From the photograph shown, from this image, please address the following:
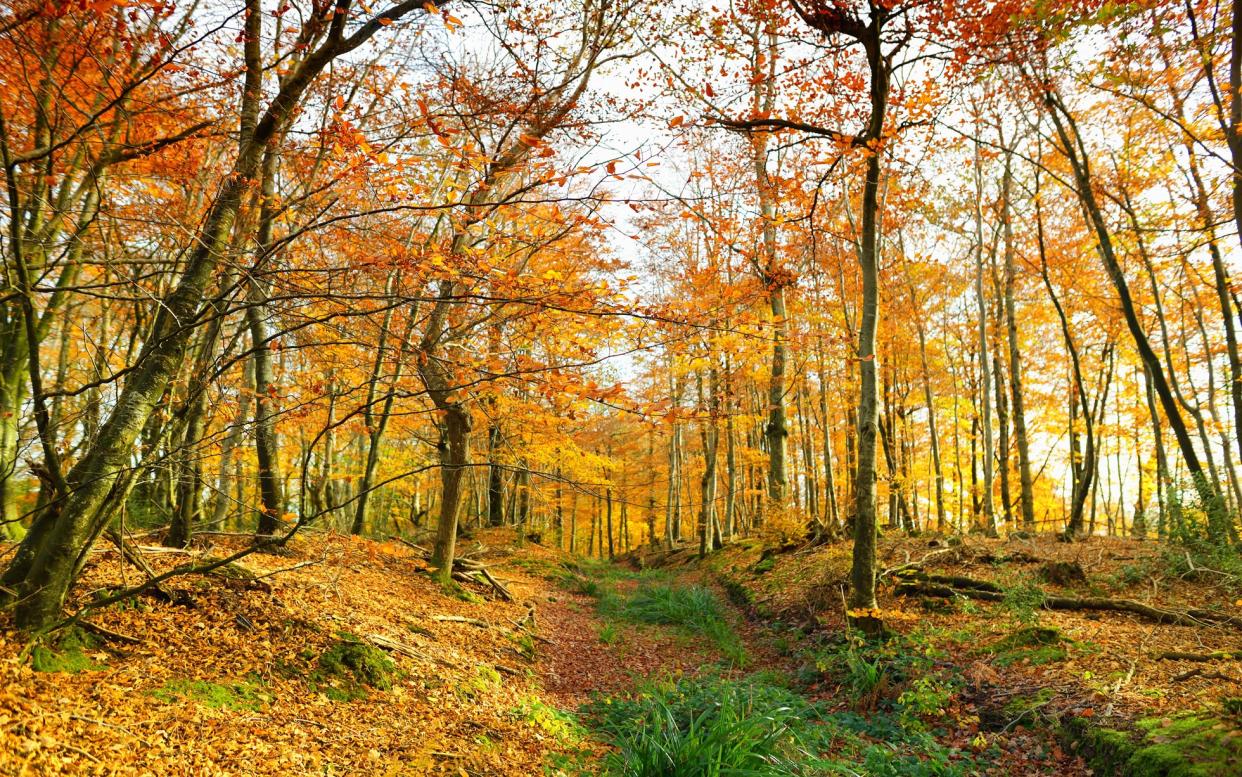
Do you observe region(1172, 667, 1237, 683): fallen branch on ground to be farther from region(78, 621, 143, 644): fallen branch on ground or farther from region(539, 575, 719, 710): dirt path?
region(78, 621, 143, 644): fallen branch on ground

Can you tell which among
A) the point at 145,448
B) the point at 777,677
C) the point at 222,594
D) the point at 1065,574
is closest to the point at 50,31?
the point at 145,448

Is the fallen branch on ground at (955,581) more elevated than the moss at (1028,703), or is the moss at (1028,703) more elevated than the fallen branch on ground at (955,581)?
the fallen branch on ground at (955,581)

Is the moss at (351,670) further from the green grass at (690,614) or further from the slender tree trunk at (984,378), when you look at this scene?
the slender tree trunk at (984,378)

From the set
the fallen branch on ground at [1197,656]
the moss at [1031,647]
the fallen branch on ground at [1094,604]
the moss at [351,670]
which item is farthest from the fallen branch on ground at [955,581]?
the moss at [351,670]

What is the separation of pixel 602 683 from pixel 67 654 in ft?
15.1

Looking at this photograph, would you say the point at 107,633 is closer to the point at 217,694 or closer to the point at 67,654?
the point at 67,654

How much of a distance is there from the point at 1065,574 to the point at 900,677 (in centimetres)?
338

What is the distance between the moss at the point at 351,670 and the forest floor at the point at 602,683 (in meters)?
0.02

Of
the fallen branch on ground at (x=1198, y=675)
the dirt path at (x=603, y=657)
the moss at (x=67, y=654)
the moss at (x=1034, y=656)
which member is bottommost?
the dirt path at (x=603, y=657)

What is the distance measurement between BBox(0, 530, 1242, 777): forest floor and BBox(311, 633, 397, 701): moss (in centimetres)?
2

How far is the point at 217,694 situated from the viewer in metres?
3.51

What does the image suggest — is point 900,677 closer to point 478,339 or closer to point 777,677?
point 777,677

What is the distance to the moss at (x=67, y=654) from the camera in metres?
3.07

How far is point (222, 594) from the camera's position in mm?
4609
